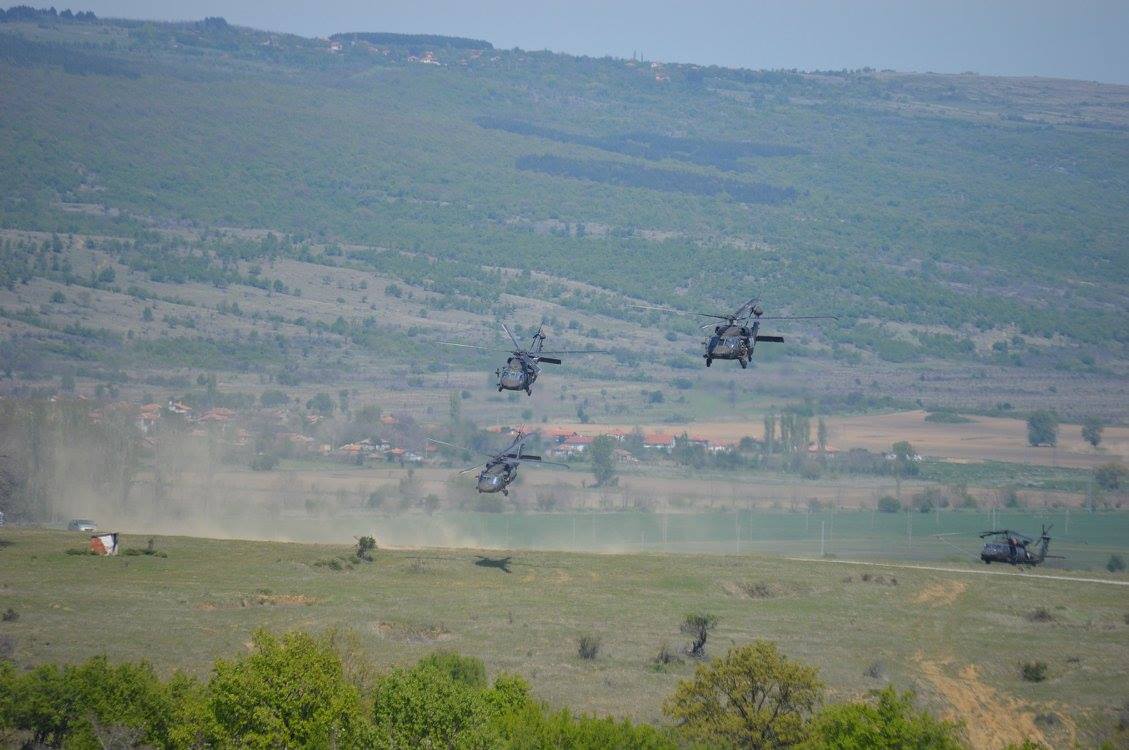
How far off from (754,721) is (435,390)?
144206mm

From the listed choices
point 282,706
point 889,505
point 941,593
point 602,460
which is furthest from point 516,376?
point 889,505

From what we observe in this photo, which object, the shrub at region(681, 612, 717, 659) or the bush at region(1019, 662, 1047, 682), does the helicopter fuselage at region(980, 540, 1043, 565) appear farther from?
the bush at region(1019, 662, 1047, 682)

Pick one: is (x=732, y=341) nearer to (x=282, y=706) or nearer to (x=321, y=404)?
(x=282, y=706)

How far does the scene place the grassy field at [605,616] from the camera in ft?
186

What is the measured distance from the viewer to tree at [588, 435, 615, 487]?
134 meters

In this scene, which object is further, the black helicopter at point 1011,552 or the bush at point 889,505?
the bush at point 889,505

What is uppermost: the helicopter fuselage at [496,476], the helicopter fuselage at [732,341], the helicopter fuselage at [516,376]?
the helicopter fuselage at [732,341]

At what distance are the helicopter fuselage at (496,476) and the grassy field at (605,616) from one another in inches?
197

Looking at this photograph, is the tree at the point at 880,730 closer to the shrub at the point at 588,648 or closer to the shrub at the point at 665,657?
the shrub at the point at 665,657

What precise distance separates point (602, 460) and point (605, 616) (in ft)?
218

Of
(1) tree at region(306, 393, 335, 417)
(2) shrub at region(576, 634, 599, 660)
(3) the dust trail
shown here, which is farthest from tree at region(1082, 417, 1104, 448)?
(2) shrub at region(576, 634, 599, 660)

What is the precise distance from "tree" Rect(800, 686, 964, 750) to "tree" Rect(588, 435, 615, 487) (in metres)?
90.8

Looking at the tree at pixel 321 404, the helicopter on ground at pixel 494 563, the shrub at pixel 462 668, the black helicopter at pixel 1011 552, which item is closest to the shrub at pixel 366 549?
the helicopter on ground at pixel 494 563

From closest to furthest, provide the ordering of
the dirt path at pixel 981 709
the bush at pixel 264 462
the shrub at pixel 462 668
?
the shrub at pixel 462 668 < the dirt path at pixel 981 709 < the bush at pixel 264 462
